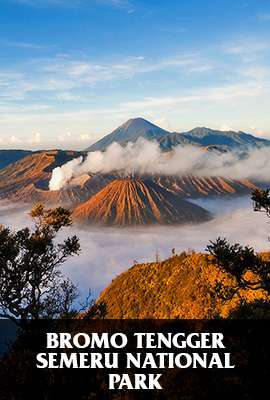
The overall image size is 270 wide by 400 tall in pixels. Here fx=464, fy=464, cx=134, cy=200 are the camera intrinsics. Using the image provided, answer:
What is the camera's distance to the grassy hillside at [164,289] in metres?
124

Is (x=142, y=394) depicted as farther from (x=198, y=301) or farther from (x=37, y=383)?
(x=198, y=301)

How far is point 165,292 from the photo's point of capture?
14638 centimetres

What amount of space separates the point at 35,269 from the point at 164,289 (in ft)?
414

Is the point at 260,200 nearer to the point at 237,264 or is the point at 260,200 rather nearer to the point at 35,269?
the point at 237,264

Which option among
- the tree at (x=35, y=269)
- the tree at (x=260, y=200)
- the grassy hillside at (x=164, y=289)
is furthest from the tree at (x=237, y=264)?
the grassy hillside at (x=164, y=289)

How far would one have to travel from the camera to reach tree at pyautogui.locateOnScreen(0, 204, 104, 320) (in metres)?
24.5

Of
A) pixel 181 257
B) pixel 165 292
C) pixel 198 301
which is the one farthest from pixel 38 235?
pixel 181 257

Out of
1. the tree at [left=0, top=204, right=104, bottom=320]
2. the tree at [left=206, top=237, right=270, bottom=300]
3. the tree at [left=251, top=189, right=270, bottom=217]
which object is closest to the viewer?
the tree at [left=206, top=237, right=270, bottom=300]

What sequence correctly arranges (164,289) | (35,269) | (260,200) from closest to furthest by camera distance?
1. (260,200)
2. (35,269)
3. (164,289)

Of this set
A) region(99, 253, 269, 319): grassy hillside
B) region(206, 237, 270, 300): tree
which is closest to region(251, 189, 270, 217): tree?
region(206, 237, 270, 300): tree

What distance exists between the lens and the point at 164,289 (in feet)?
488

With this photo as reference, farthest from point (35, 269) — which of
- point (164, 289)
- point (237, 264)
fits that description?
point (164, 289)

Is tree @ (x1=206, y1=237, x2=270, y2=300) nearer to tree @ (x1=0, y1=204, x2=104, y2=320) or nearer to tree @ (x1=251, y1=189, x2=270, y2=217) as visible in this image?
tree @ (x1=251, y1=189, x2=270, y2=217)

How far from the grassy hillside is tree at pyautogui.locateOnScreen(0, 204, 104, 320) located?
83.2 m
